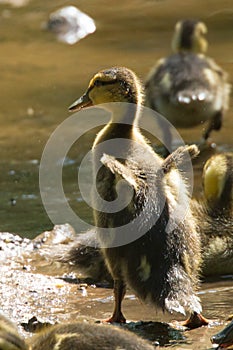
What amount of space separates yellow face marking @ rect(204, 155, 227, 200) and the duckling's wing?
59.4 inches

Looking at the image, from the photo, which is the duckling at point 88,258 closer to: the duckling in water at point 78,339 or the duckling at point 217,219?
the duckling at point 217,219

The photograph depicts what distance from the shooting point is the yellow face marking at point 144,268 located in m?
4.63

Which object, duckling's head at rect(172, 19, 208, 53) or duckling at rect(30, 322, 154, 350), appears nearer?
duckling at rect(30, 322, 154, 350)

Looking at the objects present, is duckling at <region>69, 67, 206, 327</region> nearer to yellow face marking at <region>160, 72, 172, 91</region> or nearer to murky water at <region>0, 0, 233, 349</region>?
murky water at <region>0, 0, 233, 349</region>

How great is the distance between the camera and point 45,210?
6.77 meters

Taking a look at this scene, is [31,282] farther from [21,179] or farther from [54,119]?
[54,119]

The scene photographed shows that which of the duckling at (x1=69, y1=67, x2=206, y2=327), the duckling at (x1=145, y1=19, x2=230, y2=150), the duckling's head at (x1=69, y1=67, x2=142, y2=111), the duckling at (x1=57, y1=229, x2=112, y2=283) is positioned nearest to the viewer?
the duckling at (x1=69, y1=67, x2=206, y2=327)

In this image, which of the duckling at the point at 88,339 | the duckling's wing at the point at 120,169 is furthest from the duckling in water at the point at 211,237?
the duckling at the point at 88,339

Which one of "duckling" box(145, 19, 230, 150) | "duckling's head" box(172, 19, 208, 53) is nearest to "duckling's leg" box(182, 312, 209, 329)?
"duckling" box(145, 19, 230, 150)

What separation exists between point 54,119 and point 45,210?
7.06 feet

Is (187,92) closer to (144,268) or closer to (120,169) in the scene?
(144,268)

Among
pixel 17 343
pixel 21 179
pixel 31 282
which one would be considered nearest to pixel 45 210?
pixel 21 179

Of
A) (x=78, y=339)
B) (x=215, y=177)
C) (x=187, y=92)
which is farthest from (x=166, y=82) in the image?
(x=78, y=339)

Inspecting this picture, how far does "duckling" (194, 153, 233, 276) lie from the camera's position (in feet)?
18.6
